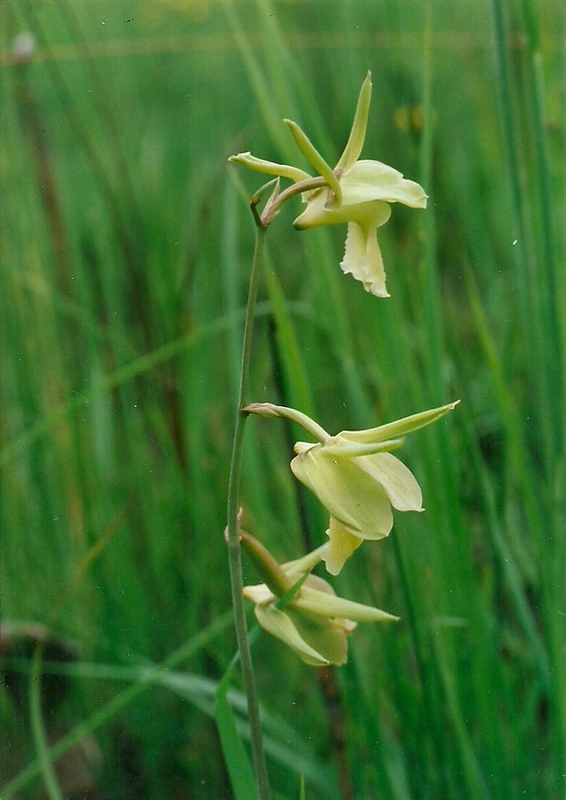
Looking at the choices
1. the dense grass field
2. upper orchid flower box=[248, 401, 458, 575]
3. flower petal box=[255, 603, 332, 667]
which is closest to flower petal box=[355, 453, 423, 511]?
upper orchid flower box=[248, 401, 458, 575]

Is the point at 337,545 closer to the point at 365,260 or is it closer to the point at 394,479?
the point at 394,479

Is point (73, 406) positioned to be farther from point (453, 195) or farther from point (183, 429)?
point (453, 195)

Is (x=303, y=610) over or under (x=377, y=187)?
under

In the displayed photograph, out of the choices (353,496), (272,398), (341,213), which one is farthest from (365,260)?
(272,398)

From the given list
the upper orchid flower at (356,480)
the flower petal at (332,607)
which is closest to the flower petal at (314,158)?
the upper orchid flower at (356,480)

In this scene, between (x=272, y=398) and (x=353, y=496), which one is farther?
(x=272, y=398)

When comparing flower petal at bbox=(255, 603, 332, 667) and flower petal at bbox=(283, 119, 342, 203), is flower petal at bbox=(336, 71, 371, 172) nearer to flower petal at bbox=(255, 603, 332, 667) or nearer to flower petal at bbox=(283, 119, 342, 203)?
flower petal at bbox=(283, 119, 342, 203)
